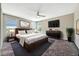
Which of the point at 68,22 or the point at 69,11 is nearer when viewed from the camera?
the point at 68,22

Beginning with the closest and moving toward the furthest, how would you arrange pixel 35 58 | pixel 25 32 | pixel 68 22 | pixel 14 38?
pixel 35 58 → pixel 68 22 → pixel 14 38 → pixel 25 32

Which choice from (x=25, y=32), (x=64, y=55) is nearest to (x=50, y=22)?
(x=64, y=55)

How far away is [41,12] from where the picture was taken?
3291mm

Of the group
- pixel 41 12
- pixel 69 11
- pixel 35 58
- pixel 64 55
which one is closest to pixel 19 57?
pixel 35 58

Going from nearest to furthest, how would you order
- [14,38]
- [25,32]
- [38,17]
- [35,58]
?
[35,58] < [38,17] < [14,38] < [25,32]

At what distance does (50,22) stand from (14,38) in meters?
2.12

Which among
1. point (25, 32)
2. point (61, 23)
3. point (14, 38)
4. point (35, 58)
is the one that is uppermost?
point (61, 23)

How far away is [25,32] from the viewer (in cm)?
425

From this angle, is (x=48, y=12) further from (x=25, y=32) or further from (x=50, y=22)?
(x=25, y=32)

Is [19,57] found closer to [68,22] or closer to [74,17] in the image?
Result: [68,22]

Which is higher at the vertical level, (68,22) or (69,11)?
(69,11)

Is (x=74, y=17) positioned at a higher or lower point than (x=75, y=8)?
lower

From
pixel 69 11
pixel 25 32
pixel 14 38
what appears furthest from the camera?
pixel 25 32

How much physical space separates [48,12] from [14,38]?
7.19 feet
